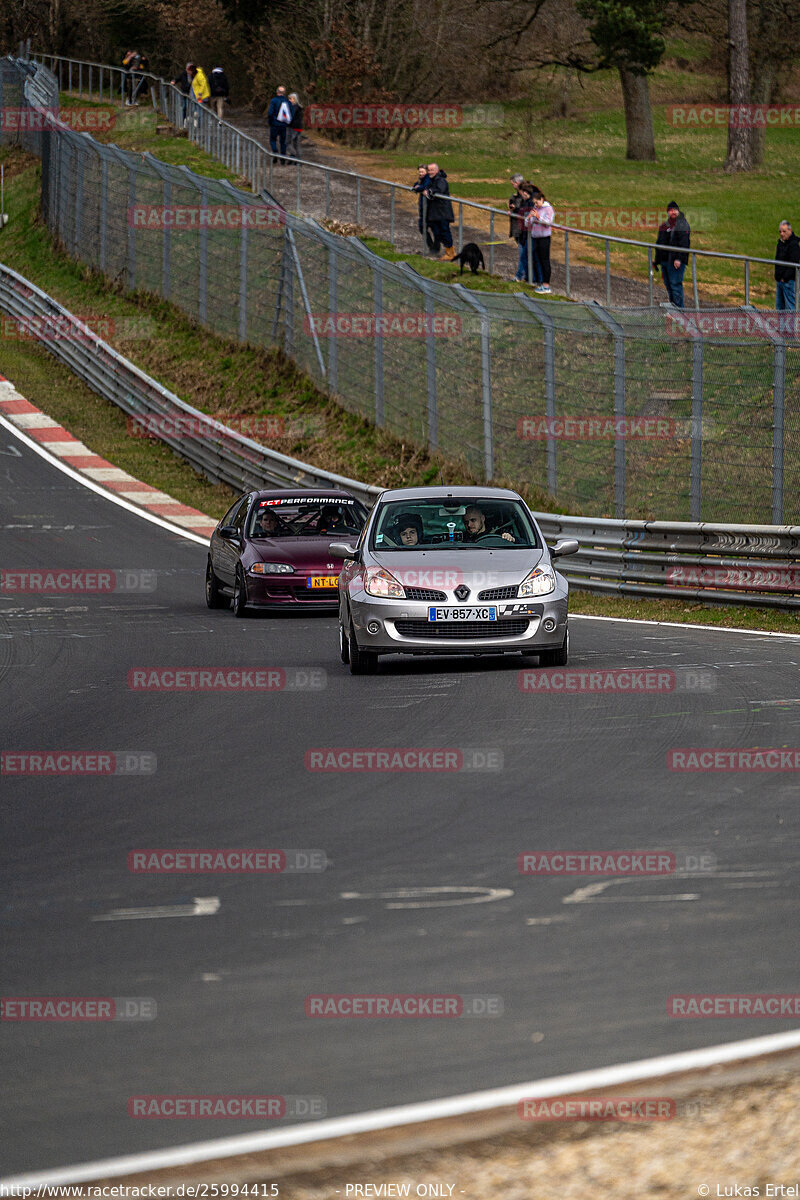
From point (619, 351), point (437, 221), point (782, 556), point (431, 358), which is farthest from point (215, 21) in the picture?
point (782, 556)

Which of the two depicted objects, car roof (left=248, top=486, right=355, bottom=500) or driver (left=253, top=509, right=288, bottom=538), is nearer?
driver (left=253, top=509, right=288, bottom=538)

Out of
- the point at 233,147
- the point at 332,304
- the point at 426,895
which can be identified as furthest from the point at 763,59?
the point at 426,895

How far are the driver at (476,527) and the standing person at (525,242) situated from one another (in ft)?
56.9

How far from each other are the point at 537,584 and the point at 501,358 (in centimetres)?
1038

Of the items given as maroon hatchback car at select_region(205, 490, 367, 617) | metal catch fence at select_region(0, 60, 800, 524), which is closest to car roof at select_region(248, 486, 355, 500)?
maroon hatchback car at select_region(205, 490, 367, 617)

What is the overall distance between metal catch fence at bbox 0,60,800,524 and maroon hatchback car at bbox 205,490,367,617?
3.29m

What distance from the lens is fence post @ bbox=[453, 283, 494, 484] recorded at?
23.6m

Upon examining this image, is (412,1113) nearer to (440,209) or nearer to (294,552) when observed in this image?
(294,552)

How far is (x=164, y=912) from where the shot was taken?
6.57 meters

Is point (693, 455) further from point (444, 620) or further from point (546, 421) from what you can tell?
point (444, 620)

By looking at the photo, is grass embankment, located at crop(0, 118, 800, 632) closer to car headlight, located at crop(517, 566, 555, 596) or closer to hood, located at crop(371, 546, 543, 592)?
hood, located at crop(371, 546, 543, 592)

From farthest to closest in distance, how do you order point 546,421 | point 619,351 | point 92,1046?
point 546,421 < point 619,351 < point 92,1046

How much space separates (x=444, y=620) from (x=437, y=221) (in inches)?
900

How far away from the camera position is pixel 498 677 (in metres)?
13.3
